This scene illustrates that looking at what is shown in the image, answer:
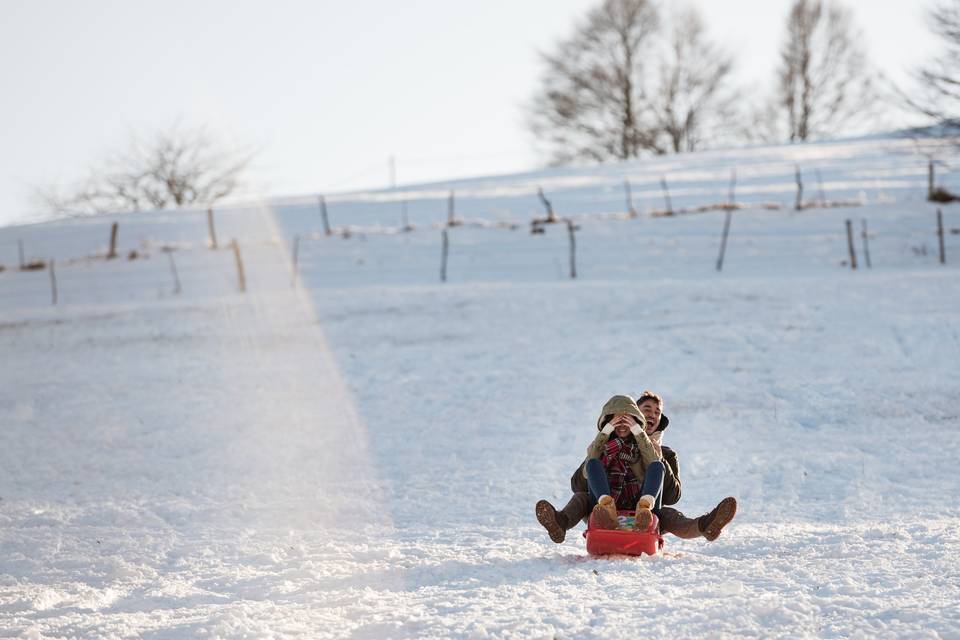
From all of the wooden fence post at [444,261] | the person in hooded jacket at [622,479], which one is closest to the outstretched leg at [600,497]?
the person in hooded jacket at [622,479]

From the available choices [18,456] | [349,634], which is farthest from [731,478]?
[18,456]

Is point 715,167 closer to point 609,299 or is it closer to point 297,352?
point 609,299

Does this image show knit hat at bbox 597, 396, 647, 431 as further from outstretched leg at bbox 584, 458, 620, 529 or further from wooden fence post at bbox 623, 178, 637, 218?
wooden fence post at bbox 623, 178, 637, 218

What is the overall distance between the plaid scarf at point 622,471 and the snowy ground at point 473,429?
461 millimetres

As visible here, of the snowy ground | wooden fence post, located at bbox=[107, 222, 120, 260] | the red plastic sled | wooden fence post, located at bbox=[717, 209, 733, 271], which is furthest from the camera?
wooden fence post, located at bbox=[107, 222, 120, 260]

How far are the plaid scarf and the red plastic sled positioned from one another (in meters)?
0.17

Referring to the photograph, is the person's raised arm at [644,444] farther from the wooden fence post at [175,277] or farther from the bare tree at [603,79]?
the bare tree at [603,79]

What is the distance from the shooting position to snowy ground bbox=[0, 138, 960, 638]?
17.6 ft

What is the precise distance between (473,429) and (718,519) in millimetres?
7348

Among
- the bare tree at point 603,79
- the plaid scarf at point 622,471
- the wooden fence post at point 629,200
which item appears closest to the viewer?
the plaid scarf at point 622,471

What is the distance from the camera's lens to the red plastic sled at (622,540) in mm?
6230

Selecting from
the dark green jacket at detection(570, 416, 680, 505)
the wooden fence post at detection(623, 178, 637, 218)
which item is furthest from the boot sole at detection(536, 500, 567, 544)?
the wooden fence post at detection(623, 178, 637, 218)

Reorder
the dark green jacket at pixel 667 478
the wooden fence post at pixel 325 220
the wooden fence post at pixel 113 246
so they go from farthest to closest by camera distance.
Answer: the wooden fence post at pixel 325 220 < the wooden fence post at pixel 113 246 < the dark green jacket at pixel 667 478

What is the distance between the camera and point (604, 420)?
6.40m
